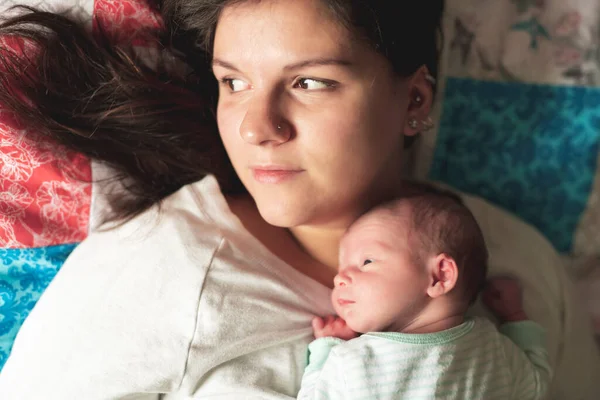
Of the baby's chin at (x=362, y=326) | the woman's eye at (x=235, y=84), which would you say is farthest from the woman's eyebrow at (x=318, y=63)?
the baby's chin at (x=362, y=326)

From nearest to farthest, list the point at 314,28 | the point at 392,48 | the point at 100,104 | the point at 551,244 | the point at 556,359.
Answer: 1. the point at 314,28
2. the point at 392,48
3. the point at 100,104
4. the point at 556,359
5. the point at 551,244

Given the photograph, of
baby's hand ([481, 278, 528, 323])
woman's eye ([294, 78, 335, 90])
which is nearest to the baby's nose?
woman's eye ([294, 78, 335, 90])

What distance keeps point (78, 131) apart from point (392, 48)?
0.61m

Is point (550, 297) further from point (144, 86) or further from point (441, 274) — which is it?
point (144, 86)

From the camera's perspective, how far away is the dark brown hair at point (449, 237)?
1.07 m

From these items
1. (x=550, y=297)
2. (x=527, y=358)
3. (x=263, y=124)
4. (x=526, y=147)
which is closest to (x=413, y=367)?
(x=527, y=358)

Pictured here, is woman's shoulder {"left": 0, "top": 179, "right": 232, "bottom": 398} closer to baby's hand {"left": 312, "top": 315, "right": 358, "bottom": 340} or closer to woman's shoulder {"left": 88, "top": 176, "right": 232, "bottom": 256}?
woman's shoulder {"left": 88, "top": 176, "right": 232, "bottom": 256}

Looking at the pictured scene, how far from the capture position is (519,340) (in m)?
1.27

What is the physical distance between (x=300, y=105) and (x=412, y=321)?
0.44 m

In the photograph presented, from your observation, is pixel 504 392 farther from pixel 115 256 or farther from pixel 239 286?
pixel 115 256

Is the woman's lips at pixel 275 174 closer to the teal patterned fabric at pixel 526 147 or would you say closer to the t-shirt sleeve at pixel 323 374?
the t-shirt sleeve at pixel 323 374

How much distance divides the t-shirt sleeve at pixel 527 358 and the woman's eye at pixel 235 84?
27.2 inches

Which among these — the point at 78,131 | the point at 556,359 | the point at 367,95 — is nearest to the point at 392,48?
the point at 367,95

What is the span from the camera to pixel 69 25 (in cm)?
112
